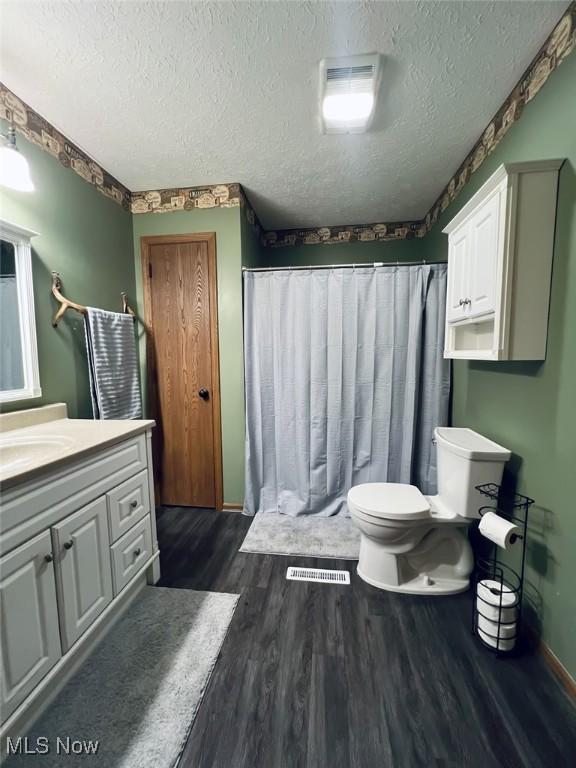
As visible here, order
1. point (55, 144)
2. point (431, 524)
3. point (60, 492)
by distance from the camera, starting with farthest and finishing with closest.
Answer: point (55, 144) → point (431, 524) → point (60, 492)

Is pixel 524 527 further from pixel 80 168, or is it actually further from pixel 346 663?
pixel 80 168

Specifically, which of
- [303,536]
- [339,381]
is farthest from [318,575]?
[339,381]

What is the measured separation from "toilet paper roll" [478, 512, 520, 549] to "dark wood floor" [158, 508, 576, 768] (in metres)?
0.47

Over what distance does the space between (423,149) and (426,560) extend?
2329 mm

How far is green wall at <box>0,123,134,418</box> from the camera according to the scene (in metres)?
1.53

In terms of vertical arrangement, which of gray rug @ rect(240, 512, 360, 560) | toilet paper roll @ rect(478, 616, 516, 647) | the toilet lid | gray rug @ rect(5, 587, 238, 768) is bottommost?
gray rug @ rect(5, 587, 238, 768)

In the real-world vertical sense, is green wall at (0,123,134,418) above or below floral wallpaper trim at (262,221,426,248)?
below

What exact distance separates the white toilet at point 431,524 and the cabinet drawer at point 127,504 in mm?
1066

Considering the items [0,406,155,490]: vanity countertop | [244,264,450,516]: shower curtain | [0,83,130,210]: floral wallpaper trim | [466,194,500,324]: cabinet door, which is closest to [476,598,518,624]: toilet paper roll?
[244,264,450,516]: shower curtain

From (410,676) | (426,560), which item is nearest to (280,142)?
(426,560)

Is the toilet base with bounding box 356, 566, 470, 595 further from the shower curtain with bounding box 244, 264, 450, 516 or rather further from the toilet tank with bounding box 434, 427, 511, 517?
the shower curtain with bounding box 244, 264, 450, 516

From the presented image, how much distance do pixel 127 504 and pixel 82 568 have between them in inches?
11.7

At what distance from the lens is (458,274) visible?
1.62 m

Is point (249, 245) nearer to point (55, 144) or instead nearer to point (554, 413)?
point (55, 144)
